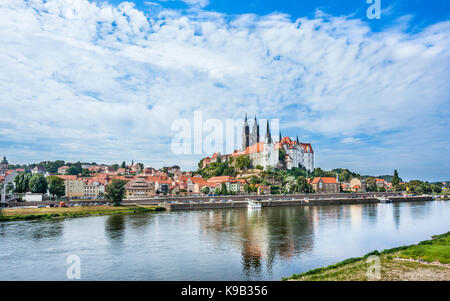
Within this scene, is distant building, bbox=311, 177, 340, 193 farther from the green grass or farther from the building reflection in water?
the green grass

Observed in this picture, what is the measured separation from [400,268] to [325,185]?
83.9 m

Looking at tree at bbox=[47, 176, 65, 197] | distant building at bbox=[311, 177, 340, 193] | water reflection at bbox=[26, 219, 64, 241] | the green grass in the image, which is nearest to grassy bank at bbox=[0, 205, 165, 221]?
water reflection at bbox=[26, 219, 64, 241]

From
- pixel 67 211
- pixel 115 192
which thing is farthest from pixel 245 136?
pixel 67 211

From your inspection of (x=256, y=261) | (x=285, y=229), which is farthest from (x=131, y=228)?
(x=256, y=261)

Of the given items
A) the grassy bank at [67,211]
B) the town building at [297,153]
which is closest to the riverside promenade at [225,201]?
the grassy bank at [67,211]

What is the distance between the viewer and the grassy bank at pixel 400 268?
14.0m

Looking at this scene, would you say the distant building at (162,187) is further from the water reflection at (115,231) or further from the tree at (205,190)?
the water reflection at (115,231)

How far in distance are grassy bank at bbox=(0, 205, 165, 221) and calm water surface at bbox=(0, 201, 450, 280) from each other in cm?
438

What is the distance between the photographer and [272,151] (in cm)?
10762

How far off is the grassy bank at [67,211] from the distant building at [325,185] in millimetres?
53612

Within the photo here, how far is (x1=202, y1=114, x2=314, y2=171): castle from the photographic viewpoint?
107 meters

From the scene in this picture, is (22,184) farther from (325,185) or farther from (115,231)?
(325,185)

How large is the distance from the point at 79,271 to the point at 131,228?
15.8 meters
